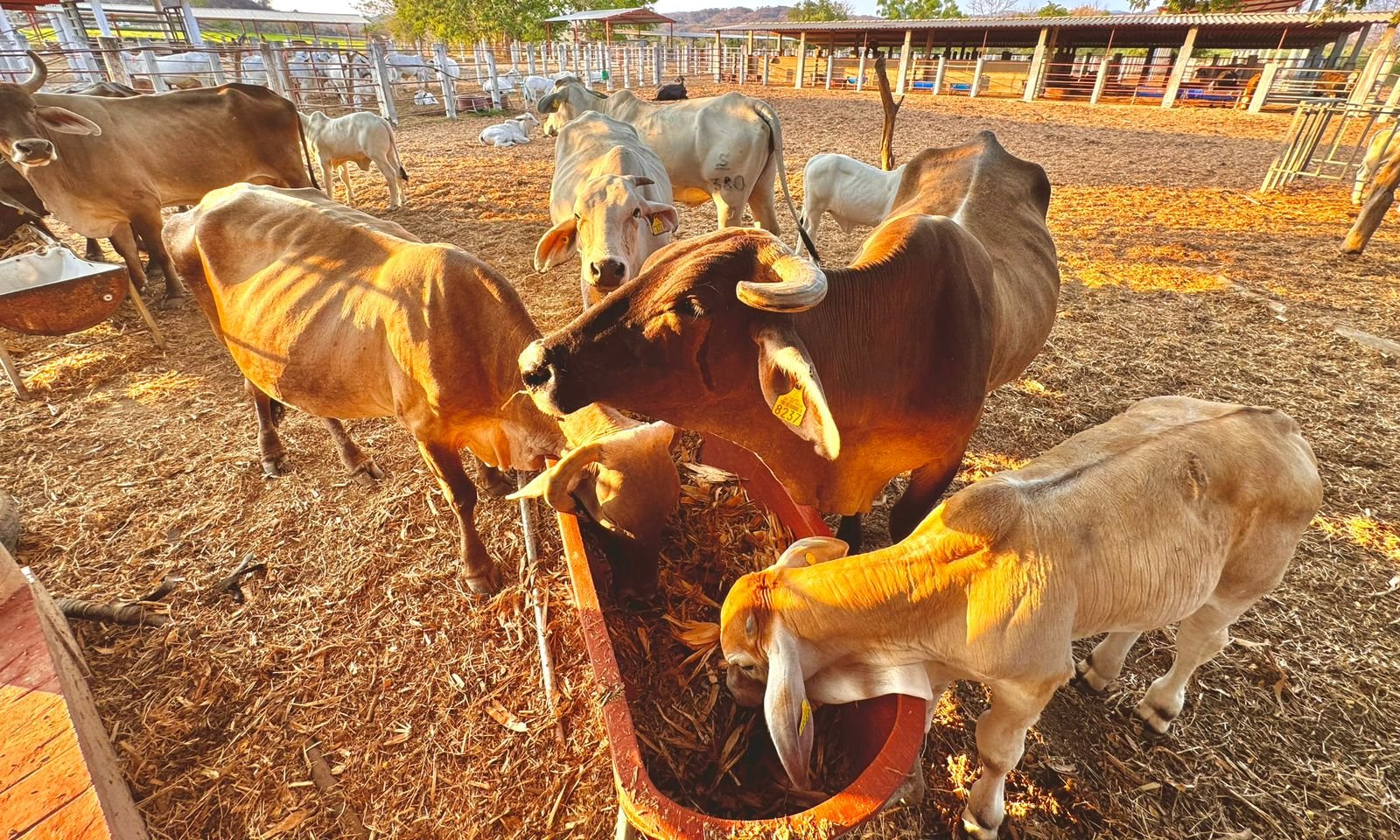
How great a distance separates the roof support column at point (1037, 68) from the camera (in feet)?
90.1

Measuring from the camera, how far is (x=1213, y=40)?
29.6m

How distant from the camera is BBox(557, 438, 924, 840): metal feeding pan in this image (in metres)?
1.88

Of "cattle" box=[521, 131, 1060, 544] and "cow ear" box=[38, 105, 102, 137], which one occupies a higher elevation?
"cow ear" box=[38, 105, 102, 137]

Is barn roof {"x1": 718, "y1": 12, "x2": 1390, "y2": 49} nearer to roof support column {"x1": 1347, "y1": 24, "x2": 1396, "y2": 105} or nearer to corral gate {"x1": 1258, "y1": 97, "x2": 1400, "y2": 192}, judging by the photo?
roof support column {"x1": 1347, "y1": 24, "x2": 1396, "y2": 105}

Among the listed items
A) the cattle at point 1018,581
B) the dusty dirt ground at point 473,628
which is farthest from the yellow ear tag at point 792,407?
the dusty dirt ground at point 473,628

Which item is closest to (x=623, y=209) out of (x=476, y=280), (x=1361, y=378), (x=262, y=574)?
(x=476, y=280)

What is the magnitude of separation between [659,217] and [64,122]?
7090 millimetres

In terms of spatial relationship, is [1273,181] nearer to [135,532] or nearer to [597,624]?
[597,624]

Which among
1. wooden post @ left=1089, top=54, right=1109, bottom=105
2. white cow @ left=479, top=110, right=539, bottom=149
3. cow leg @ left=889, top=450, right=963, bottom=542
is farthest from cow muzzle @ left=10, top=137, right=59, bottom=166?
wooden post @ left=1089, top=54, right=1109, bottom=105

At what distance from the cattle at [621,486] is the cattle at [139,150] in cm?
748

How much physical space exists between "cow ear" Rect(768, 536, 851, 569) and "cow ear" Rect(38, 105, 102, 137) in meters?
8.74

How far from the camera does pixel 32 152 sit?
6199 mm

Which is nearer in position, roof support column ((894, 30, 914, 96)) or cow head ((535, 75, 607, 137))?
cow head ((535, 75, 607, 137))

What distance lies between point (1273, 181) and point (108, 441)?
18803 millimetres
